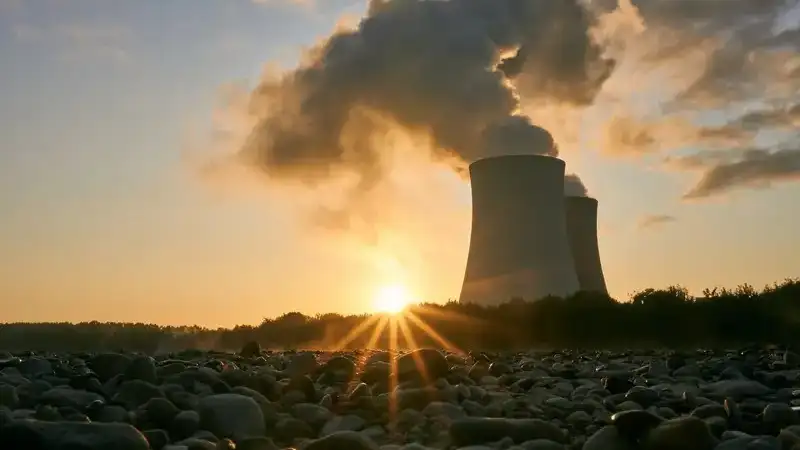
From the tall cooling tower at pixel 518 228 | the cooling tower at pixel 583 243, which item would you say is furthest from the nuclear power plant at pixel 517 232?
the cooling tower at pixel 583 243

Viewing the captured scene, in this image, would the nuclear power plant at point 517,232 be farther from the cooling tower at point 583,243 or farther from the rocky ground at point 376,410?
the rocky ground at point 376,410

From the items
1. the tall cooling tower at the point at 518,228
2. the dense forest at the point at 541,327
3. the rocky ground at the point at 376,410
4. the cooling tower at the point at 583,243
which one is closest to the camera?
the rocky ground at the point at 376,410

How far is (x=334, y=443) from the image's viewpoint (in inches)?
75.9

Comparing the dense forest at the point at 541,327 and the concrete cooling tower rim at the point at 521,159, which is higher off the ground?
the concrete cooling tower rim at the point at 521,159

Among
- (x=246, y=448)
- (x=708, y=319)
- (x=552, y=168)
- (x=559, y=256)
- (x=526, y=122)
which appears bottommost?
(x=246, y=448)

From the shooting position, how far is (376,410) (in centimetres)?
275

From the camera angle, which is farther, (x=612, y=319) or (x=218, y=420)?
(x=612, y=319)

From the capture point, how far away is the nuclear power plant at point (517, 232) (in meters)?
13.6

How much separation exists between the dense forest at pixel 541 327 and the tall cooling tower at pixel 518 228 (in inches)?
20.0

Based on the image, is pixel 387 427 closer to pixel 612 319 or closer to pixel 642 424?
pixel 642 424

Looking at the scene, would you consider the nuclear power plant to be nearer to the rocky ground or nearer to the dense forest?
the dense forest

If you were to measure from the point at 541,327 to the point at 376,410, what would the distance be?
32.2 feet

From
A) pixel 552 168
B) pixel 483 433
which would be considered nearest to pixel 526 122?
pixel 552 168

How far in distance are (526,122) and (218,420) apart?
1518cm
